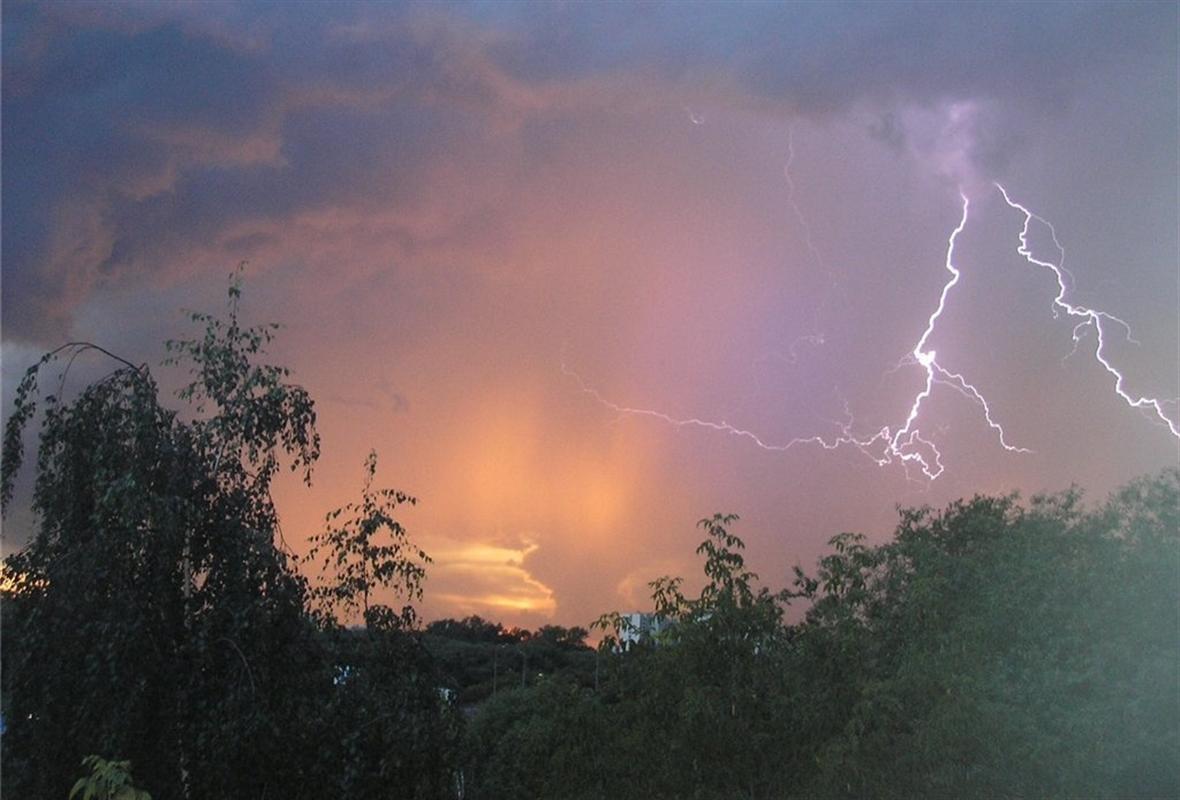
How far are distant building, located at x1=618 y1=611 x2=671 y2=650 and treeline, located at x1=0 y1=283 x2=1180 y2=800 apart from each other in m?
0.06

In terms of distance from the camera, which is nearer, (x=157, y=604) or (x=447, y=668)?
(x=157, y=604)

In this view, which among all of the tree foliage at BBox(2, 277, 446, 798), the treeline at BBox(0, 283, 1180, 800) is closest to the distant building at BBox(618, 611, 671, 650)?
the treeline at BBox(0, 283, 1180, 800)

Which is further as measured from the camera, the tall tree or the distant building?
the distant building

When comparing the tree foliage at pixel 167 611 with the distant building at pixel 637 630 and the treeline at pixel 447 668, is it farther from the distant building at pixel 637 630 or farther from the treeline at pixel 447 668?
the distant building at pixel 637 630

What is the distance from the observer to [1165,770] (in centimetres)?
1180

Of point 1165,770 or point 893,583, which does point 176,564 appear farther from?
point 893,583

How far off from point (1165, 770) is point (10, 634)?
35.6 ft

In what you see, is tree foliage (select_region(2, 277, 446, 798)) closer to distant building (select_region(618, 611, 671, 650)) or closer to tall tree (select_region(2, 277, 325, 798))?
tall tree (select_region(2, 277, 325, 798))

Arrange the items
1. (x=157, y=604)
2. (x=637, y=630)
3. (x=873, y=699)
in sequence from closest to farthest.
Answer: (x=157, y=604) < (x=873, y=699) < (x=637, y=630)

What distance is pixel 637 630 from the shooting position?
12.8 meters

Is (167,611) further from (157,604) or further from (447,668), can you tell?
(447,668)

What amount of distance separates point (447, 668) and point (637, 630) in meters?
2.12

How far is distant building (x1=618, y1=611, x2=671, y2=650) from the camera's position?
41.5ft

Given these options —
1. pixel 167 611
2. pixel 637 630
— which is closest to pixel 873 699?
pixel 637 630
